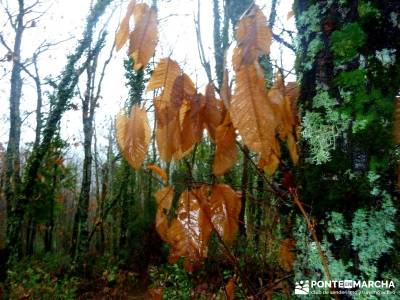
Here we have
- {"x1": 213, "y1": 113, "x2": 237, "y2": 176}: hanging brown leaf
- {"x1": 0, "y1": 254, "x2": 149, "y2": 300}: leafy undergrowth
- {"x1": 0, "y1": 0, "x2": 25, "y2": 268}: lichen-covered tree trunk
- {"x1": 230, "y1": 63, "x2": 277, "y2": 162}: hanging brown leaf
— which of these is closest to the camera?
{"x1": 230, "y1": 63, "x2": 277, "y2": 162}: hanging brown leaf

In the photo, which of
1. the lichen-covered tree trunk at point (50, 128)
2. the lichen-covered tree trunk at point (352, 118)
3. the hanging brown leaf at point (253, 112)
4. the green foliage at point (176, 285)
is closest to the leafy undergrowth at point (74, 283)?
the green foliage at point (176, 285)

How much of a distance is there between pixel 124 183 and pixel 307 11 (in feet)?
45.8

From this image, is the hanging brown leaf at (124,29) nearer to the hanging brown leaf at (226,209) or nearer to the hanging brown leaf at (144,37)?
the hanging brown leaf at (144,37)

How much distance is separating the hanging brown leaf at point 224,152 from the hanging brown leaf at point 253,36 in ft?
0.52

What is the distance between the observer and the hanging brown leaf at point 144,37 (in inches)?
29.9

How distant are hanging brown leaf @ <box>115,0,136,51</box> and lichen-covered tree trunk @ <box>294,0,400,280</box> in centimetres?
43

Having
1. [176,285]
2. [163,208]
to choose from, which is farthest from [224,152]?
[176,285]

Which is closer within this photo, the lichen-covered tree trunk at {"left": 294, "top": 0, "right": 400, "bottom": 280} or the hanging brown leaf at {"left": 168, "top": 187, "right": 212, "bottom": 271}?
the lichen-covered tree trunk at {"left": 294, "top": 0, "right": 400, "bottom": 280}

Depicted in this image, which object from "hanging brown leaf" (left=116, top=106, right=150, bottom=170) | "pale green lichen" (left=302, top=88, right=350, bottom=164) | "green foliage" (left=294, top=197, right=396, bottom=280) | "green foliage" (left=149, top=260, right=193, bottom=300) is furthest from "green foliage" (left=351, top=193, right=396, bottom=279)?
"green foliage" (left=149, top=260, right=193, bottom=300)

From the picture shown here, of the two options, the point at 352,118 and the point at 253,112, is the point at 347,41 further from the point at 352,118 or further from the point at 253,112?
the point at 253,112

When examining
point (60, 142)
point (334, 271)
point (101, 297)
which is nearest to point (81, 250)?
point (101, 297)

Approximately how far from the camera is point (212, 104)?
783mm

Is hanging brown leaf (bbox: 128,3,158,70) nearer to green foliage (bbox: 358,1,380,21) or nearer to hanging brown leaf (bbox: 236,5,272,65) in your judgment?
hanging brown leaf (bbox: 236,5,272,65)

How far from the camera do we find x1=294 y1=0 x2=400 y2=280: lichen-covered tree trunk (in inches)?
30.0
